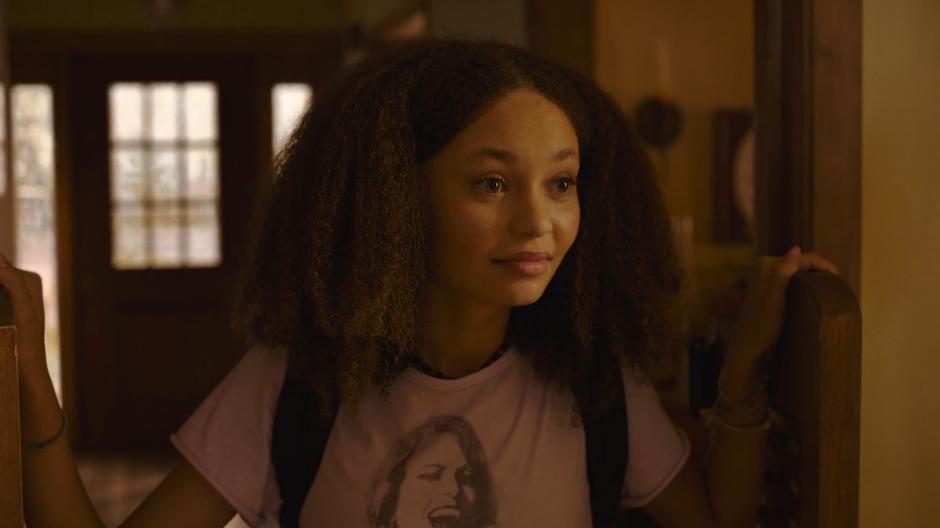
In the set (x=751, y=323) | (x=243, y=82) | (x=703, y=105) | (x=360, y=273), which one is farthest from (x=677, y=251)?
(x=243, y=82)

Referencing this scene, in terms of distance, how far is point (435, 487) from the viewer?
1072mm

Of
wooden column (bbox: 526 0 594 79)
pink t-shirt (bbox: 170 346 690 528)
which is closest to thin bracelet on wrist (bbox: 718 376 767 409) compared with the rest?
pink t-shirt (bbox: 170 346 690 528)

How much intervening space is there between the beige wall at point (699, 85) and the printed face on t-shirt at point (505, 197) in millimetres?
2321

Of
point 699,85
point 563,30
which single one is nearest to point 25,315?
point 563,30

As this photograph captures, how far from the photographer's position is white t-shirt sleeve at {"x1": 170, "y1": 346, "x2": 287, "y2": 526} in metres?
1.08

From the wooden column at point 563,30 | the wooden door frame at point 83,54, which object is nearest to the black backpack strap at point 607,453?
the wooden column at point 563,30

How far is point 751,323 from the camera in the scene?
1.12 m

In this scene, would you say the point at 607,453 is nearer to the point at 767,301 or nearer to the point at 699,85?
the point at 767,301

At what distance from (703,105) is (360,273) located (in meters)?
2.68

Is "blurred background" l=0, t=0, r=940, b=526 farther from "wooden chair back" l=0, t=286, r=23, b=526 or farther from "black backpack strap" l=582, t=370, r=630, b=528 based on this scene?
"wooden chair back" l=0, t=286, r=23, b=526

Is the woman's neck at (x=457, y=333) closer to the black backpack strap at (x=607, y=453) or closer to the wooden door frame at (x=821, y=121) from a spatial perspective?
the black backpack strap at (x=607, y=453)

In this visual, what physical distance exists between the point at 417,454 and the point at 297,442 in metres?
0.13

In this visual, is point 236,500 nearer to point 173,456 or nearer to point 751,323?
point 751,323

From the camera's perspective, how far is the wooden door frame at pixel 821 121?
1.14m
